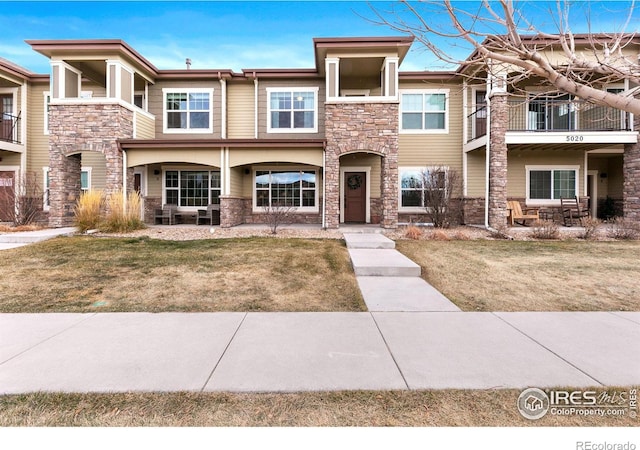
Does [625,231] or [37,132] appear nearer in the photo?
[625,231]

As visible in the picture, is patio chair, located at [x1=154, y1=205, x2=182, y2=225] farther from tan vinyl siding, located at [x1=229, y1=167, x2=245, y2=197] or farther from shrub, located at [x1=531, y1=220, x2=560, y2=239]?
shrub, located at [x1=531, y1=220, x2=560, y2=239]

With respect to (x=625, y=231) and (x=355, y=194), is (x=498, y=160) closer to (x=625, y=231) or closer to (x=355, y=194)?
(x=625, y=231)

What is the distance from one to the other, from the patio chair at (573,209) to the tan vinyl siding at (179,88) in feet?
51.2

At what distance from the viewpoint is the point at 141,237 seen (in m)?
10.8

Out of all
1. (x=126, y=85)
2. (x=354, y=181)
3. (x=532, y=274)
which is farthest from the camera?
(x=354, y=181)

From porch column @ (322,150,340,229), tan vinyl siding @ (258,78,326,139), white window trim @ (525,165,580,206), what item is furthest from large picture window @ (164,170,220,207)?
white window trim @ (525,165,580,206)

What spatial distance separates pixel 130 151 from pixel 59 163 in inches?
109

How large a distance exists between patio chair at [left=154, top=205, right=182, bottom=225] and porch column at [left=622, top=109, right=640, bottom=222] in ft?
61.8

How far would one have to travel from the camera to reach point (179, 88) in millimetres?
15836

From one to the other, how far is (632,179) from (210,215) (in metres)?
17.2

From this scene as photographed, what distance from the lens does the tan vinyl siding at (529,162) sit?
A: 618 inches

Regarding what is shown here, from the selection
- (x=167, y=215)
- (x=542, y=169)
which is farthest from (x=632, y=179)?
(x=167, y=215)

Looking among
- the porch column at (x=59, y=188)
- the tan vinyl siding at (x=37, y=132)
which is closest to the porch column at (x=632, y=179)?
the porch column at (x=59, y=188)
